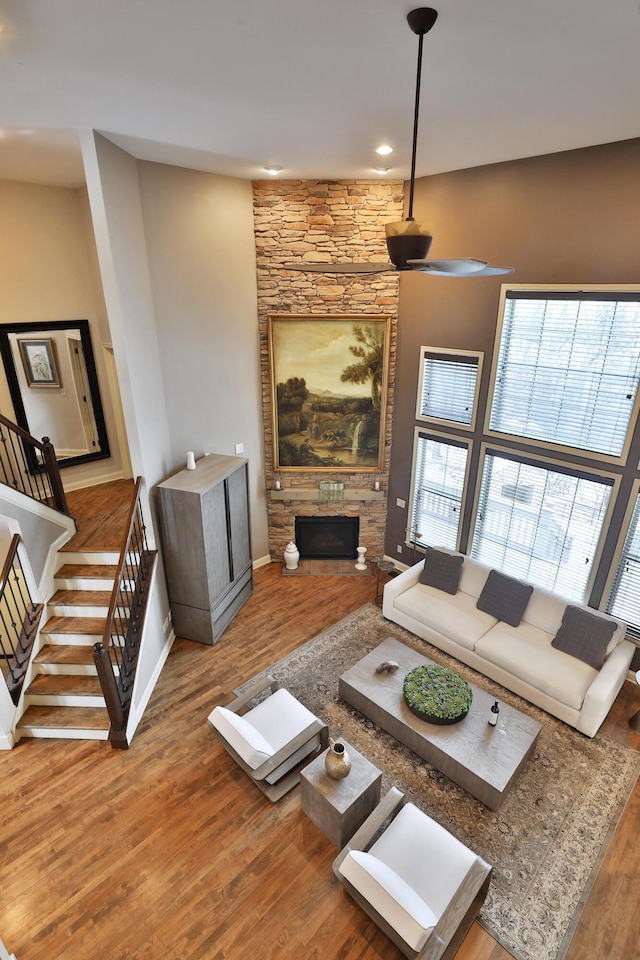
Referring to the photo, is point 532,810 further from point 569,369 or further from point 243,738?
point 569,369

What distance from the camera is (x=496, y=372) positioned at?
18.3 ft

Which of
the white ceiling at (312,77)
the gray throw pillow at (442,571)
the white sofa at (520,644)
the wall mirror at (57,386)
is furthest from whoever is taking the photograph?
the wall mirror at (57,386)

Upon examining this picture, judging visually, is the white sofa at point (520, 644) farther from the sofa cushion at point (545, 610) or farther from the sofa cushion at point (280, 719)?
the sofa cushion at point (280, 719)

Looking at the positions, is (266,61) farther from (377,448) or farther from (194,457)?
(377,448)

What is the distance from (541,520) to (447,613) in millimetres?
1575

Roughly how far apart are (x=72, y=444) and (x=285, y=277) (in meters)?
3.86

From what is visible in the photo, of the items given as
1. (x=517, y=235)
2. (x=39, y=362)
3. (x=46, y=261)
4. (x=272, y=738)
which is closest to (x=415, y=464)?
(x=517, y=235)

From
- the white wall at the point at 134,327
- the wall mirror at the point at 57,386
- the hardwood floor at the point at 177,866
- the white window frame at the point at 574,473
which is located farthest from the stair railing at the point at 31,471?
the white window frame at the point at 574,473

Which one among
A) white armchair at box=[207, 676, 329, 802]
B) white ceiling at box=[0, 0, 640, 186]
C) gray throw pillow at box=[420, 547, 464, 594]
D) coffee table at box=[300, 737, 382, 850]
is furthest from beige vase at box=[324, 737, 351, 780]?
white ceiling at box=[0, 0, 640, 186]

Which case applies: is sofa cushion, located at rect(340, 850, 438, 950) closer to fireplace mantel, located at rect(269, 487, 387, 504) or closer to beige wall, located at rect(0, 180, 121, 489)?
fireplace mantel, located at rect(269, 487, 387, 504)

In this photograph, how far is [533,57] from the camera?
2.70m

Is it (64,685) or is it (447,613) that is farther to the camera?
(447,613)

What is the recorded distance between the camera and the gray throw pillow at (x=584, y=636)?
485cm

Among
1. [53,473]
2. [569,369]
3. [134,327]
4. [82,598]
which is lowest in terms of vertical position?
[82,598]
